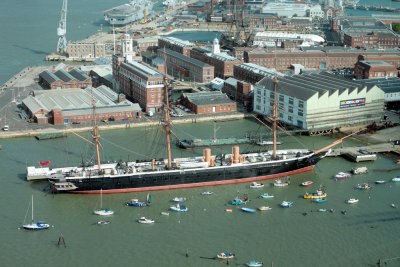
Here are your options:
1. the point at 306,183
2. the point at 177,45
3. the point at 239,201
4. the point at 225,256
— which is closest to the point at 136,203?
the point at 239,201

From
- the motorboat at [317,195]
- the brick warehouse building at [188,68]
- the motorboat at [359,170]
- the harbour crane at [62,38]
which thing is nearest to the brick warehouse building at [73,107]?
the brick warehouse building at [188,68]

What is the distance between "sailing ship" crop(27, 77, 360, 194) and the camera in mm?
29969

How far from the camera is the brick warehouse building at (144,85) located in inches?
1768

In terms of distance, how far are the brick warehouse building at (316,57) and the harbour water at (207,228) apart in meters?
29.0

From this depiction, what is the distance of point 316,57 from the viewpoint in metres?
63.0

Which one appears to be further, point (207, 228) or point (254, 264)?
point (207, 228)

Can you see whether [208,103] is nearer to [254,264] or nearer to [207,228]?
[207,228]

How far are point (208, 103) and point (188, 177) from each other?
15539 millimetres

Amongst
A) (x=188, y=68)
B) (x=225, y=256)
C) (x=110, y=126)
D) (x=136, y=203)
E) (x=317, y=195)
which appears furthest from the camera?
(x=188, y=68)

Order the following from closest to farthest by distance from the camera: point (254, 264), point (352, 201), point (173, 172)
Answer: point (254, 264) → point (352, 201) → point (173, 172)

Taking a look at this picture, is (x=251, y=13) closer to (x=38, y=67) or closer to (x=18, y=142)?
(x=38, y=67)

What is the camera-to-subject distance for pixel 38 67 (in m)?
62.4

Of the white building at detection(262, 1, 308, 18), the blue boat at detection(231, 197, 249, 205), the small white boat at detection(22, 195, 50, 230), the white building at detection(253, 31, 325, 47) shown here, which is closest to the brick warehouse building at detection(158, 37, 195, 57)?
the white building at detection(253, 31, 325, 47)

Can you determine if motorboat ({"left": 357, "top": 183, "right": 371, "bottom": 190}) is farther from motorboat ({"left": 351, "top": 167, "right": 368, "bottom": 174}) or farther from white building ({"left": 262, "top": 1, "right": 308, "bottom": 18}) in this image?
white building ({"left": 262, "top": 1, "right": 308, "bottom": 18})
